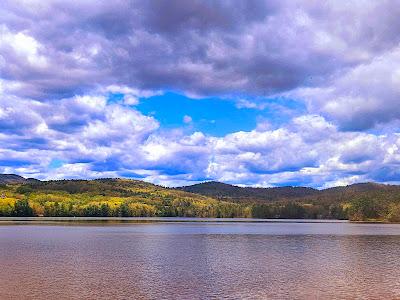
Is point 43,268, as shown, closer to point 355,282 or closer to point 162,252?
point 162,252

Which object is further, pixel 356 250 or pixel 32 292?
pixel 356 250

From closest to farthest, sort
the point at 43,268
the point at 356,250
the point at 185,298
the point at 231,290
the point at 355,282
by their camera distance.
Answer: the point at 185,298 → the point at 231,290 → the point at 355,282 → the point at 43,268 → the point at 356,250

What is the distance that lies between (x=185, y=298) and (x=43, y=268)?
27.9 m

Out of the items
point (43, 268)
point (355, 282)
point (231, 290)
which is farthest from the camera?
point (43, 268)

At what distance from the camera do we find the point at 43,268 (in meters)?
65.7

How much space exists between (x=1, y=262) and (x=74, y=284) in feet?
77.7

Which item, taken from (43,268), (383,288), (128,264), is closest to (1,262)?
(43,268)

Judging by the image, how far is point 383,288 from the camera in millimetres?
52781

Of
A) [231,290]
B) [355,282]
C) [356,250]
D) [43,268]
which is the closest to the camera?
[231,290]

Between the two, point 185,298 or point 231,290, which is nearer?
point 185,298

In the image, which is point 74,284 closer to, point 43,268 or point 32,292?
point 32,292

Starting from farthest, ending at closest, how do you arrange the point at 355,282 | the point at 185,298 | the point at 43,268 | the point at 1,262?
1. the point at 1,262
2. the point at 43,268
3. the point at 355,282
4. the point at 185,298

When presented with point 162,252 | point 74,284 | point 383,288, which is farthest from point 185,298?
point 162,252

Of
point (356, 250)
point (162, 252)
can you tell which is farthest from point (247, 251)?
point (356, 250)
